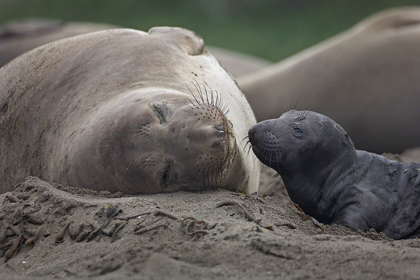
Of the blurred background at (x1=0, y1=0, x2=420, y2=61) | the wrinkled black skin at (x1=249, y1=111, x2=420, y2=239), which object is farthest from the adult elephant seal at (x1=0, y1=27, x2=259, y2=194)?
the blurred background at (x1=0, y1=0, x2=420, y2=61)

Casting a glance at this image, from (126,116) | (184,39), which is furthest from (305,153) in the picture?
(184,39)

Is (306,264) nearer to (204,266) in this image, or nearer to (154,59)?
(204,266)

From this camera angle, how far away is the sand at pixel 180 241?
2.93 metres

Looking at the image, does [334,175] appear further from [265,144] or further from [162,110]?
[162,110]

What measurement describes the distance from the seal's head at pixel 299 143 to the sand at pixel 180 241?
14.6 inches

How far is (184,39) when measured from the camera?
532 centimetres

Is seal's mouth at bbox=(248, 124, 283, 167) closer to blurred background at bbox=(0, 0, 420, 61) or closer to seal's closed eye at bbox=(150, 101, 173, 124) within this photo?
seal's closed eye at bbox=(150, 101, 173, 124)

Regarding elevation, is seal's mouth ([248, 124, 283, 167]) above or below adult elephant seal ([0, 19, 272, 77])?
above

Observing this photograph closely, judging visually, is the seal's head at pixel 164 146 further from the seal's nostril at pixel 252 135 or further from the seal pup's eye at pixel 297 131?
the seal pup's eye at pixel 297 131

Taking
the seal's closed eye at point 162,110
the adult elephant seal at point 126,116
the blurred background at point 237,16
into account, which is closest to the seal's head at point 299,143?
the adult elephant seal at point 126,116

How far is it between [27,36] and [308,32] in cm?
703

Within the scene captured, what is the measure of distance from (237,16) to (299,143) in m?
13.2

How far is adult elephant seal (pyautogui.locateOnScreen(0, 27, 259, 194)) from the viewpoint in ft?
13.1

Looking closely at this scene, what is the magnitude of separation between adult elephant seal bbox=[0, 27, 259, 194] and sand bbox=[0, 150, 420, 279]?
0.48 ft
